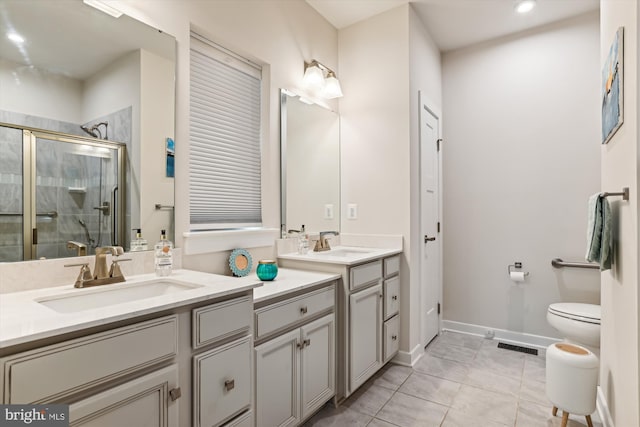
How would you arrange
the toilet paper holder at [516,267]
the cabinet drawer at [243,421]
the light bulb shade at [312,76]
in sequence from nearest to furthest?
1. the cabinet drawer at [243,421]
2. the light bulb shade at [312,76]
3. the toilet paper holder at [516,267]

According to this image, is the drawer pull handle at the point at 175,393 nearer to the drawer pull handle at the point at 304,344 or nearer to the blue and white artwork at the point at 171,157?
the drawer pull handle at the point at 304,344

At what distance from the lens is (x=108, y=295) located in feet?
4.20

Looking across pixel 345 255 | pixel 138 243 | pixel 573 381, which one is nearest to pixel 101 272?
pixel 138 243

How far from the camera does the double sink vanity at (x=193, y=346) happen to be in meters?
0.83

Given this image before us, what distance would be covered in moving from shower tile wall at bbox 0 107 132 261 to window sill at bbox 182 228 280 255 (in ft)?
1.24

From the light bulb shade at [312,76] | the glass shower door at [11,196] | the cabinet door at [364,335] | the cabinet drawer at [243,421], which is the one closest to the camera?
the glass shower door at [11,196]

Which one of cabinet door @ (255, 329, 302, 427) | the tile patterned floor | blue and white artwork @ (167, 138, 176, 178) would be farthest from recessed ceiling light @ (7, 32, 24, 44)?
the tile patterned floor

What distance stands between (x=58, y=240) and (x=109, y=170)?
1.12 ft

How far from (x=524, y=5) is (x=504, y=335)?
2.83 m

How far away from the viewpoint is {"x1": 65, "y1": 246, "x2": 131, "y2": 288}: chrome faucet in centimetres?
128

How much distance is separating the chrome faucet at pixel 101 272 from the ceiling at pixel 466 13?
232 centimetres

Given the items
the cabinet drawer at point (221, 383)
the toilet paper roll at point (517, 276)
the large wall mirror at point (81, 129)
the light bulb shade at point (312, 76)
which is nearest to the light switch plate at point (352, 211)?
the light bulb shade at point (312, 76)

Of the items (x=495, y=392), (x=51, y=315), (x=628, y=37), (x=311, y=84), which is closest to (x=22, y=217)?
(x=51, y=315)

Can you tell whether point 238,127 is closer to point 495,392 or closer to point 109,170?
point 109,170
